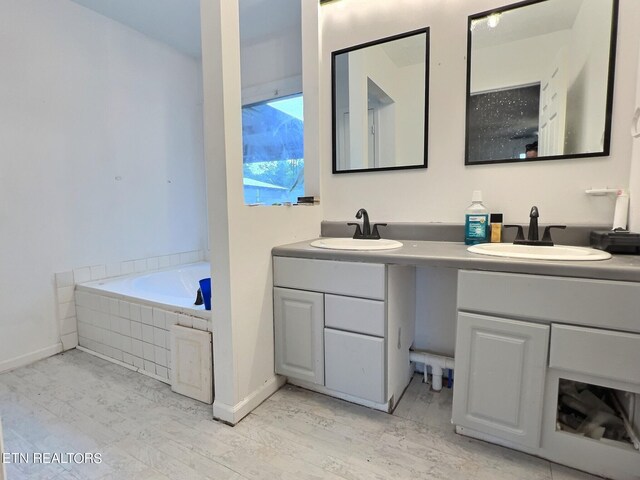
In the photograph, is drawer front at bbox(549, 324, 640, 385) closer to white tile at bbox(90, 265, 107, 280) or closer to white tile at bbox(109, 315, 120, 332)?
white tile at bbox(109, 315, 120, 332)

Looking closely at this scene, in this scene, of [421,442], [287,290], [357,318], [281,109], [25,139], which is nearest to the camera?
[421,442]

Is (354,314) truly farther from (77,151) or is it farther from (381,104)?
(77,151)

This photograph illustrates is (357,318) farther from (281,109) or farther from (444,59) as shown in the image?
(281,109)

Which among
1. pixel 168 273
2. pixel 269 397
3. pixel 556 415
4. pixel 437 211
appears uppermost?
pixel 437 211

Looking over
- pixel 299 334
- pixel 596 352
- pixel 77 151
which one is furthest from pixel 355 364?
pixel 77 151

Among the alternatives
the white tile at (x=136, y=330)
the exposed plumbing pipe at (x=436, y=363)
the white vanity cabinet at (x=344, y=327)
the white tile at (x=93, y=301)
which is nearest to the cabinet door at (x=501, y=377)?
the white vanity cabinet at (x=344, y=327)

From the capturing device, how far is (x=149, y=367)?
1.82m

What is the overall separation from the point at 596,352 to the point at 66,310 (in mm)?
2735

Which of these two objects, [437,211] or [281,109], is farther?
[281,109]

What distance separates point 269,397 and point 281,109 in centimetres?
199

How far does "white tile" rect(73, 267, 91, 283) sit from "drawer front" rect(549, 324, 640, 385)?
2.59 meters

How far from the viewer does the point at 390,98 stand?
177cm

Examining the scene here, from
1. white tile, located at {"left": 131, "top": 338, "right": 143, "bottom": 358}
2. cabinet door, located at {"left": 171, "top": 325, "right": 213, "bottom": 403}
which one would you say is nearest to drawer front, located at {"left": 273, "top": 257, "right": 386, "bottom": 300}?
cabinet door, located at {"left": 171, "top": 325, "right": 213, "bottom": 403}

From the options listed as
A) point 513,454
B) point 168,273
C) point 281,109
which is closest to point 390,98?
point 281,109
